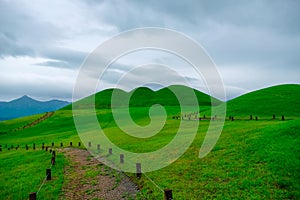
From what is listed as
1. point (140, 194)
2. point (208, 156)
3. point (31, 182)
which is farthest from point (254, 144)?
point (31, 182)

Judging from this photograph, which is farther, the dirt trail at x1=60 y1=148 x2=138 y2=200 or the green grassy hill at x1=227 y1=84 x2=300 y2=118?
the green grassy hill at x1=227 y1=84 x2=300 y2=118

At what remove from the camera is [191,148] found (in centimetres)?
2866

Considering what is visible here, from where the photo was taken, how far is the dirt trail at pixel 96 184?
17.8 meters

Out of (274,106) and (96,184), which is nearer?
(96,184)

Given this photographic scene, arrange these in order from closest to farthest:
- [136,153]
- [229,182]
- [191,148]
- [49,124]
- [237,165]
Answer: [229,182], [237,165], [191,148], [136,153], [49,124]

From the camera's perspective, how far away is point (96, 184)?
20.4 m

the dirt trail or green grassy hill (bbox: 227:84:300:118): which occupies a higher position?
green grassy hill (bbox: 227:84:300:118)

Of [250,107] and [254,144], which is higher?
[250,107]

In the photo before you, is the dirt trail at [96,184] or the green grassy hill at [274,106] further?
the green grassy hill at [274,106]

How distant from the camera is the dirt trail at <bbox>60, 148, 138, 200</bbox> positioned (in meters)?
17.8

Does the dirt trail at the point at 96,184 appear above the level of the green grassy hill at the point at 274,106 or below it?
below

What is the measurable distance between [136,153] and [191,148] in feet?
22.7

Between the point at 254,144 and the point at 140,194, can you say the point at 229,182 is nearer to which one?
the point at 140,194

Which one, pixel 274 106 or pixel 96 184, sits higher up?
pixel 274 106
